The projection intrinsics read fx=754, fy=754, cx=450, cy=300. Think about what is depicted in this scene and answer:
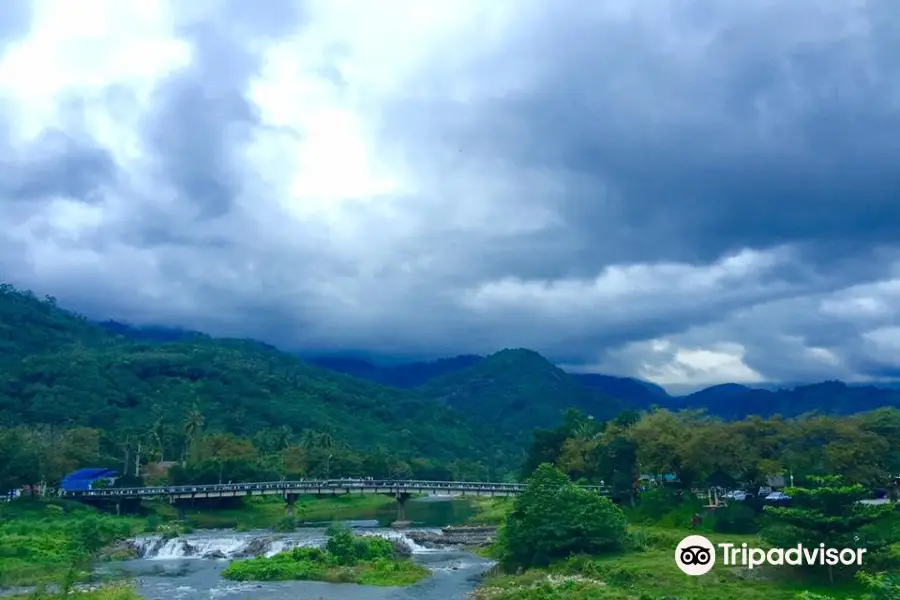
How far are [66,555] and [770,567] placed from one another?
54020 millimetres

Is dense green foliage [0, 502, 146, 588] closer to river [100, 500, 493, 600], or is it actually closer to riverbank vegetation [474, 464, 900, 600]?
river [100, 500, 493, 600]

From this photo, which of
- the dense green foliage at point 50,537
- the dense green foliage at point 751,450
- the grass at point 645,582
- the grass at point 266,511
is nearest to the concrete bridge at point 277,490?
the grass at point 266,511

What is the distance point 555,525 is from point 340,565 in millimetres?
16885

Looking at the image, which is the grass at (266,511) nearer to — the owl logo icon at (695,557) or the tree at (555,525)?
the tree at (555,525)

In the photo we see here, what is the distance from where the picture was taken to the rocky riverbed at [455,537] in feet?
234

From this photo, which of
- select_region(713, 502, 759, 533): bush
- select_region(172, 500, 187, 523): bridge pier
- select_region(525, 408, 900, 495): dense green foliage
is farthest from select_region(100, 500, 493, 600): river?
select_region(525, 408, 900, 495): dense green foliage

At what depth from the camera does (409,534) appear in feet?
244

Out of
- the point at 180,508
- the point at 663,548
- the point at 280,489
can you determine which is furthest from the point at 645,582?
the point at 180,508

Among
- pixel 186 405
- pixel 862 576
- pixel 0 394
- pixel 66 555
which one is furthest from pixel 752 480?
pixel 0 394

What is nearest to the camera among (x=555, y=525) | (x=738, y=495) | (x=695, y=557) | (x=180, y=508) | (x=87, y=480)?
(x=695, y=557)

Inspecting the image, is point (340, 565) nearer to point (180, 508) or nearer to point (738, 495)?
point (738, 495)

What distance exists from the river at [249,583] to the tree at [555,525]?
12.6 ft

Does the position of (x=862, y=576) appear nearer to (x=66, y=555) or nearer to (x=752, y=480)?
(x=752, y=480)

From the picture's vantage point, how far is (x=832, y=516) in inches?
1508
